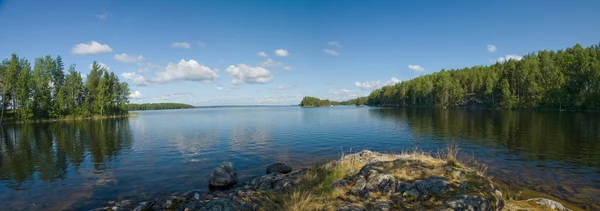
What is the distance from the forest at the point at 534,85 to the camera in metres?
90.4

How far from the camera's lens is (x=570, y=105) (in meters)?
93.1

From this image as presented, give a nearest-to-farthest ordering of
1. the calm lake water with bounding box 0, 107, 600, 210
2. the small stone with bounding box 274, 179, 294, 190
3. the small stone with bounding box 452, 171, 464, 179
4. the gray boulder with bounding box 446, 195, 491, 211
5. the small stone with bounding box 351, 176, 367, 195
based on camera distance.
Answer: the gray boulder with bounding box 446, 195, 491, 211, the small stone with bounding box 351, 176, 367, 195, the small stone with bounding box 452, 171, 464, 179, the small stone with bounding box 274, 179, 294, 190, the calm lake water with bounding box 0, 107, 600, 210

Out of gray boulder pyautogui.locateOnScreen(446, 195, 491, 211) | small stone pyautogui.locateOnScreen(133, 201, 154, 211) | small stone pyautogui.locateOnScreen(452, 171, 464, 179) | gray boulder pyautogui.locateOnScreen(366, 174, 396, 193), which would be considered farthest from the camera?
small stone pyautogui.locateOnScreen(133, 201, 154, 211)

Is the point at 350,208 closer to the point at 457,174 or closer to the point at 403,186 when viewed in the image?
the point at 403,186

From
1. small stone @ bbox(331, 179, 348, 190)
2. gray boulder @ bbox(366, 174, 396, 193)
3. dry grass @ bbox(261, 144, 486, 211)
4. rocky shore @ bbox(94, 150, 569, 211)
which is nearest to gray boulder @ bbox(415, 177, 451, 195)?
rocky shore @ bbox(94, 150, 569, 211)

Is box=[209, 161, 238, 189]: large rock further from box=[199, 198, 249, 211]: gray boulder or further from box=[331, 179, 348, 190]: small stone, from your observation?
box=[331, 179, 348, 190]: small stone

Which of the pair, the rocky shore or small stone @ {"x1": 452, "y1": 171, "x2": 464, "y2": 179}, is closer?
the rocky shore

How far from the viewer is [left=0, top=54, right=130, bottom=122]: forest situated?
73375 millimetres

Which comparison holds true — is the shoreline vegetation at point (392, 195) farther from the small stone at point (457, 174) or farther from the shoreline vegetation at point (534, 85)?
the shoreline vegetation at point (534, 85)

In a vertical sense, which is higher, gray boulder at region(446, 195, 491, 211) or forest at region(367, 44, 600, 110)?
forest at region(367, 44, 600, 110)

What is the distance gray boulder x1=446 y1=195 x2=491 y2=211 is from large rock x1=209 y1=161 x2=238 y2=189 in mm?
13752

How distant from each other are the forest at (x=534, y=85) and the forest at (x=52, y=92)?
17238 centimetres

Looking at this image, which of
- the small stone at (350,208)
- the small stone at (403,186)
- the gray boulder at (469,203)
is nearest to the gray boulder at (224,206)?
the small stone at (350,208)

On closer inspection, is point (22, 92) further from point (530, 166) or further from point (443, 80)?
point (443, 80)
